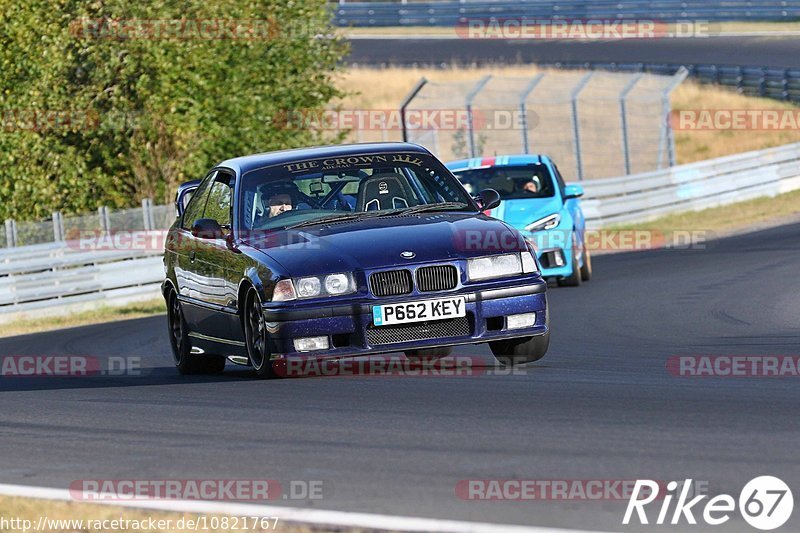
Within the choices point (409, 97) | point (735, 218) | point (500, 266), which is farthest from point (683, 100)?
point (500, 266)

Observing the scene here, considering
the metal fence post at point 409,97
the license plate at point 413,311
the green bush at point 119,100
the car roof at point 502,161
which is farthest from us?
the green bush at point 119,100

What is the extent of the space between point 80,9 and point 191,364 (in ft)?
54.1

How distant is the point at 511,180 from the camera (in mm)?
19266

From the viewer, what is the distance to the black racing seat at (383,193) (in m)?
10.5

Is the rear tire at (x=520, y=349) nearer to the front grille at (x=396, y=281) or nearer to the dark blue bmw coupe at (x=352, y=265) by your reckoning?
the dark blue bmw coupe at (x=352, y=265)

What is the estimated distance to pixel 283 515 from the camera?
5.54 metres

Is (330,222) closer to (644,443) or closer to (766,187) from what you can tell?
(644,443)

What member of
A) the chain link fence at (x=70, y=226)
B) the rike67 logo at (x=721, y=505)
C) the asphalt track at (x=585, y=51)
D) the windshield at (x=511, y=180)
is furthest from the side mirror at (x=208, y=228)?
the asphalt track at (x=585, y=51)

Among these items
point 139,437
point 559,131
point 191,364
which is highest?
point 139,437

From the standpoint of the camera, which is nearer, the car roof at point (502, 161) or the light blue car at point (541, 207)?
the light blue car at point (541, 207)

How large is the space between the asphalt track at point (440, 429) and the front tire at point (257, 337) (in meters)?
0.11

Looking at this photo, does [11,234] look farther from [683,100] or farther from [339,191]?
[683,100]

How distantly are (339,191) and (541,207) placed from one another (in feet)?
27.0

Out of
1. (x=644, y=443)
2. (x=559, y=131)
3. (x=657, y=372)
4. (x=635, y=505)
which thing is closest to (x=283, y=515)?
(x=635, y=505)
